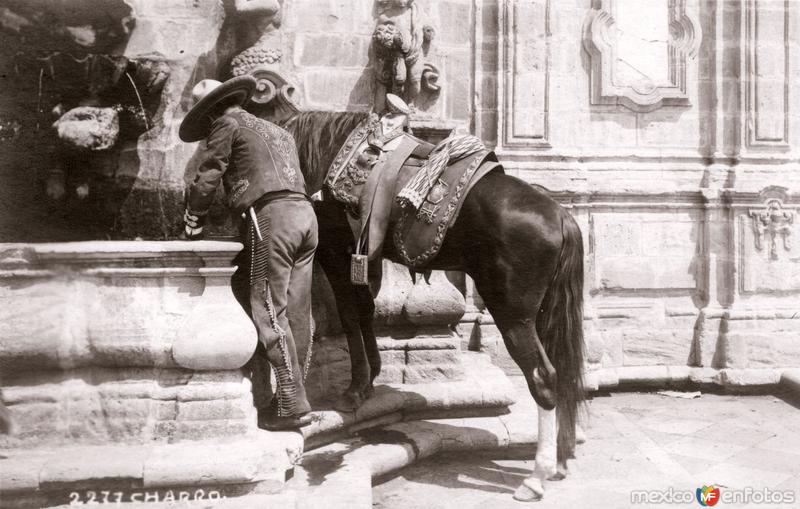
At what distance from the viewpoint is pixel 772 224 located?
6684 millimetres

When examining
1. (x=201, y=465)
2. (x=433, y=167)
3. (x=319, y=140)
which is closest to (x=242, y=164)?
(x=319, y=140)

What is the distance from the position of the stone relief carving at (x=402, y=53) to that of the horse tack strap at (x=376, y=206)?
5.81 feet

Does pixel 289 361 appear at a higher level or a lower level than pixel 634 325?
higher

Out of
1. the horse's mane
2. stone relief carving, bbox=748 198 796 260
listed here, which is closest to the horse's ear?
the horse's mane

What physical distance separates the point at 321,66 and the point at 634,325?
3567 mm

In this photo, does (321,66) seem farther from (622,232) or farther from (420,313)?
(622,232)

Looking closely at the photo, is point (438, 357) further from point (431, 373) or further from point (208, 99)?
point (208, 99)

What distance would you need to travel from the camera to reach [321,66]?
6086mm

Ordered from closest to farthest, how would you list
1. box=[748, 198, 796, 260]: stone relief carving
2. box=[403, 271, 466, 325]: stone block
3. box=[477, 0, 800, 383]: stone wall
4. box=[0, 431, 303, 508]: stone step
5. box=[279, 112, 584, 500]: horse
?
box=[0, 431, 303, 508]: stone step
box=[279, 112, 584, 500]: horse
box=[403, 271, 466, 325]: stone block
box=[477, 0, 800, 383]: stone wall
box=[748, 198, 796, 260]: stone relief carving

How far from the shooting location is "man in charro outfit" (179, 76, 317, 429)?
12.6 feet

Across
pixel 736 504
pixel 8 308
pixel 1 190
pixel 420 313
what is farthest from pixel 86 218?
pixel 736 504

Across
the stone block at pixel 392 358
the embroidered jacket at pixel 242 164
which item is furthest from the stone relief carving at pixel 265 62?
the stone block at pixel 392 358

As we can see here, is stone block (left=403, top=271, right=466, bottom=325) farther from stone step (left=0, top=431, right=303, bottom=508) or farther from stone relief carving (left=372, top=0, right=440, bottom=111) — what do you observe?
stone step (left=0, top=431, right=303, bottom=508)

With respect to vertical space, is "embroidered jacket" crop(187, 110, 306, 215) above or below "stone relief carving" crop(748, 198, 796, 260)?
above
